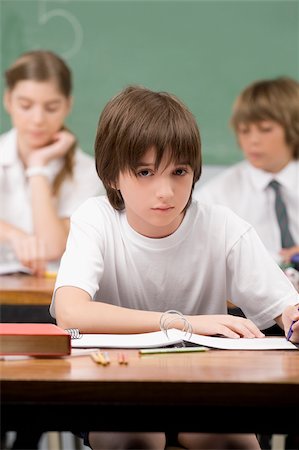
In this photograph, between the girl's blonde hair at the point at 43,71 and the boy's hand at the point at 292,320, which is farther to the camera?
the girl's blonde hair at the point at 43,71

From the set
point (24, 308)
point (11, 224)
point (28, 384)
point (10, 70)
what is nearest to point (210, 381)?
point (28, 384)

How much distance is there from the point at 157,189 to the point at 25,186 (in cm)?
272

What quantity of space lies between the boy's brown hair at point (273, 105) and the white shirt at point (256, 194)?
0.57 feet

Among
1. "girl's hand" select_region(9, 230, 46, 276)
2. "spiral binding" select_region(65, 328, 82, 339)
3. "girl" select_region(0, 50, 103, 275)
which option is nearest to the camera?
"spiral binding" select_region(65, 328, 82, 339)

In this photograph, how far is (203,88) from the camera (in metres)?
4.66

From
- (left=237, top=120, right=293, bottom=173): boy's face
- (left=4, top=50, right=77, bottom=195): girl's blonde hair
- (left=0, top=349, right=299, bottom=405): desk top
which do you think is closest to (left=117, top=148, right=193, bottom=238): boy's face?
(left=0, top=349, right=299, bottom=405): desk top

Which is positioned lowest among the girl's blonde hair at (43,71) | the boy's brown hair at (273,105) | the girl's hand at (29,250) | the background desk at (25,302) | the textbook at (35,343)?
the background desk at (25,302)

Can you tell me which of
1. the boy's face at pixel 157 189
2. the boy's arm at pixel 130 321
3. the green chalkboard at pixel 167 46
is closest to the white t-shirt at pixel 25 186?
the green chalkboard at pixel 167 46

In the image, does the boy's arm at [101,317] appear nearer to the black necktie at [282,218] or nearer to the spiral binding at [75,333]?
the spiral binding at [75,333]

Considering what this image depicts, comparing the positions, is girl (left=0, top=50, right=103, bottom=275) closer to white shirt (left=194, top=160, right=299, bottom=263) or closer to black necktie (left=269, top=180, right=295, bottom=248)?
white shirt (left=194, top=160, right=299, bottom=263)

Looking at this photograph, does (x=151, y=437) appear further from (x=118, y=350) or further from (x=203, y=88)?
(x=203, y=88)

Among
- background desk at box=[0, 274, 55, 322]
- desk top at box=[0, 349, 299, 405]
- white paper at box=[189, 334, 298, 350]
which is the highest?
desk top at box=[0, 349, 299, 405]

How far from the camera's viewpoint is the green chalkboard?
4.64 m

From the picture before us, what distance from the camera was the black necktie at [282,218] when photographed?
4.50m
